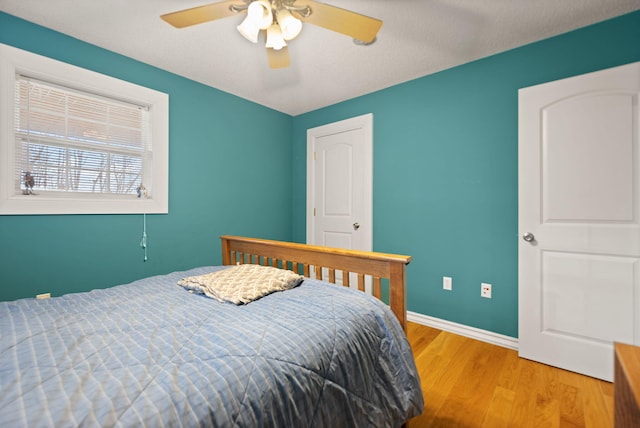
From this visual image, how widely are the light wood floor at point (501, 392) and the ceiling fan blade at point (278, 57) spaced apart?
84.0 inches

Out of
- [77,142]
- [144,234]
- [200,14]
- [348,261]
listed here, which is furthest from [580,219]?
[77,142]

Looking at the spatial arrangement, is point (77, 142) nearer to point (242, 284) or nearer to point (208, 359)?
point (242, 284)

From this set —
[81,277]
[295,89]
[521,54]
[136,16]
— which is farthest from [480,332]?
[136,16]

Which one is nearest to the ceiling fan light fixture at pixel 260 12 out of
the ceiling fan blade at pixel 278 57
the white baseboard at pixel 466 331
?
the ceiling fan blade at pixel 278 57

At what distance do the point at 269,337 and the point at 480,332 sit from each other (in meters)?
2.10

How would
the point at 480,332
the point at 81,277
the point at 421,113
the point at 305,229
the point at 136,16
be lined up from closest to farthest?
1. the point at 136,16
2. the point at 81,277
3. the point at 480,332
4. the point at 421,113
5. the point at 305,229

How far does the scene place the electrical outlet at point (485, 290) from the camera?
221 cm

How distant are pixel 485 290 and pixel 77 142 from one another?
3366mm

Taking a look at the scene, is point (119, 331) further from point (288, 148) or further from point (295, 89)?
point (288, 148)

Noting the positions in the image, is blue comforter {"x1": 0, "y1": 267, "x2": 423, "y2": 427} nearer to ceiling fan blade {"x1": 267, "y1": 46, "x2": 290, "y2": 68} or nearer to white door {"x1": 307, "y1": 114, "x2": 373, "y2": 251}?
ceiling fan blade {"x1": 267, "y1": 46, "x2": 290, "y2": 68}

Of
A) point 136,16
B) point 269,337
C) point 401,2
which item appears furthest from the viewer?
point 136,16

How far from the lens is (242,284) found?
51.4 inches

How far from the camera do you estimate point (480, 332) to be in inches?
88.4

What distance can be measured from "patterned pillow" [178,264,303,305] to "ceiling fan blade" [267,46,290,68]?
1.30 m
